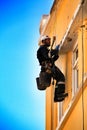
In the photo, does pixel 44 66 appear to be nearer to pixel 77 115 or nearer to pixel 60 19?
pixel 77 115

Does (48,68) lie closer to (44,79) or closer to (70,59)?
(44,79)

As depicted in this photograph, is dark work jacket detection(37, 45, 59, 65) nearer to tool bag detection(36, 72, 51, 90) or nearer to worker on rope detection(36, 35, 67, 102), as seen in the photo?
worker on rope detection(36, 35, 67, 102)

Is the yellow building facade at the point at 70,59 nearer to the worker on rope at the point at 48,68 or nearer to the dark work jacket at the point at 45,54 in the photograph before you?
the worker on rope at the point at 48,68

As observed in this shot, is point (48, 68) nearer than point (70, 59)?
Yes

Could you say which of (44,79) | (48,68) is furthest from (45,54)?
(44,79)

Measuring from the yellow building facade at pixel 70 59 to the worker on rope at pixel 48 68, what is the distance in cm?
20

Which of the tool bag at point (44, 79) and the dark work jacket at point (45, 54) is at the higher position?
the dark work jacket at point (45, 54)

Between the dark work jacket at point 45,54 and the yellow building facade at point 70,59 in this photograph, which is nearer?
the yellow building facade at point 70,59

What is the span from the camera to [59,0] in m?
7.01

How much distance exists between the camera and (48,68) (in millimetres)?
5340

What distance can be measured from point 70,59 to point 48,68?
175 centimetres

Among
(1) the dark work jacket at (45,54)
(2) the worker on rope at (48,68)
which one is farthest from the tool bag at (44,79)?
(1) the dark work jacket at (45,54)

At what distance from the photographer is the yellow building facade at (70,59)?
4.99 metres

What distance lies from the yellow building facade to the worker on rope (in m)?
0.20
